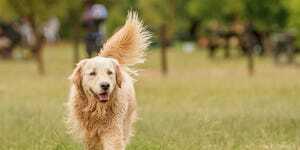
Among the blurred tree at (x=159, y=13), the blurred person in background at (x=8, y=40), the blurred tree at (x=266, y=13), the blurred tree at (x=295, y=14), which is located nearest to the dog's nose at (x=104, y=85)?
the blurred tree at (x=159, y=13)

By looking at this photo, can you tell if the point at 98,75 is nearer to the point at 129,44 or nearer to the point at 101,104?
the point at 101,104

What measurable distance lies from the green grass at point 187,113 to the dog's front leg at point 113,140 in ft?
3.98

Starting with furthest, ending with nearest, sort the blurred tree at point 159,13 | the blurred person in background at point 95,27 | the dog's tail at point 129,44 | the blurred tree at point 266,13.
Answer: the blurred tree at point 266,13, the blurred tree at point 159,13, the blurred person in background at point 95,27, the dog's tail at point 129,44

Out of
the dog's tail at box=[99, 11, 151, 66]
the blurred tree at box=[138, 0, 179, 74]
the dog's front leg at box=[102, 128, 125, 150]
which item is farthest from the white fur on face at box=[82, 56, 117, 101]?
the blurred tree at box=[138, 0, 179, 74]

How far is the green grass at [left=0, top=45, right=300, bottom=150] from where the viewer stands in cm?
1099

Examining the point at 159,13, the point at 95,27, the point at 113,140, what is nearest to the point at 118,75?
the point at 113,140

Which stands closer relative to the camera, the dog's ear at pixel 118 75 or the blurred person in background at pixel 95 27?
the dog's ear at pixel 118 75

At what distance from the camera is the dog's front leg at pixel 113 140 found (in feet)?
30.2

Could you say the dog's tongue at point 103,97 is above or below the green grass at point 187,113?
above

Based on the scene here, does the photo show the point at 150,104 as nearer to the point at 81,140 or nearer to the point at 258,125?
the point at 258,125

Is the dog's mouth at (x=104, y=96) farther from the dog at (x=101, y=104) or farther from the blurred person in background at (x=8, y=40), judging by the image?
the blurred person in background at (x=8, y=40)

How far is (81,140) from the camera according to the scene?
979 cm

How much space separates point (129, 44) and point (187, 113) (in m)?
3.68

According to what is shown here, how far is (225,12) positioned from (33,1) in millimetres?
14848
